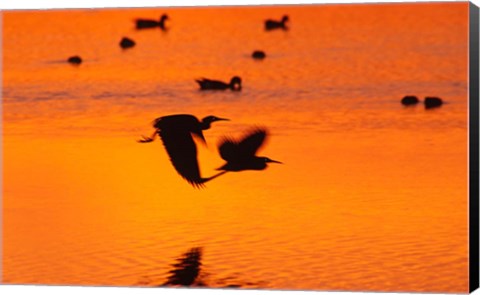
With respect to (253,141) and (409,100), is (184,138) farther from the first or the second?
(409,100)

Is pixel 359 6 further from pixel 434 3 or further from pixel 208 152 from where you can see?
pixel 208 152

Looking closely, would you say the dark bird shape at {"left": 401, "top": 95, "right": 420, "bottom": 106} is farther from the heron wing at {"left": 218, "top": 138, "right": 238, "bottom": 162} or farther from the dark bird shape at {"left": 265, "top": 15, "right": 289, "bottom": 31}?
the heron wing at {"left": 218, "top": 138, "right": 238, "bottom": 162}

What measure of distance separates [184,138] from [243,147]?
29cm

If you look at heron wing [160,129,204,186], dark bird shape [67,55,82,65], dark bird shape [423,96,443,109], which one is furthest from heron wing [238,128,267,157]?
dark bird shape [67,55,82,65]

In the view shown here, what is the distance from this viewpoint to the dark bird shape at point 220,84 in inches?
304

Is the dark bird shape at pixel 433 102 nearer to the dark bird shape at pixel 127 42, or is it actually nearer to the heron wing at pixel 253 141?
the heron wing at pixel 253 141

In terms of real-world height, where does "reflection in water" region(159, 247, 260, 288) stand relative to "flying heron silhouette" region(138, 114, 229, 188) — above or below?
below

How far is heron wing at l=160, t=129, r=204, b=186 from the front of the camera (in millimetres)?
7789

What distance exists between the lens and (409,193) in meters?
7.55

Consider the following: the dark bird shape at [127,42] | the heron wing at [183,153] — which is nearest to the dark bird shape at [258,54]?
the heron wing at [183,153]

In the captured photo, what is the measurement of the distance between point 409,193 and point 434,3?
2.78 ft

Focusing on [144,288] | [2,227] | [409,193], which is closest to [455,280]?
[409,193]

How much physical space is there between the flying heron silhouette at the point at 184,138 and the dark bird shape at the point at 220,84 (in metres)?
0.14

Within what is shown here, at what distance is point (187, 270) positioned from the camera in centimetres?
770
